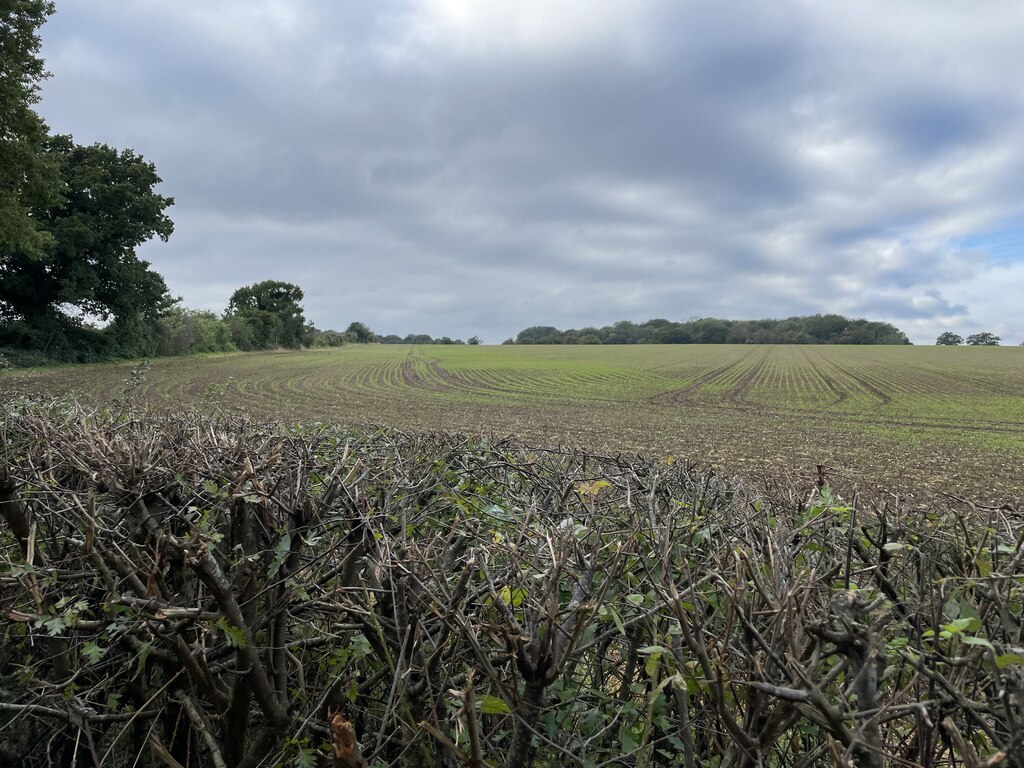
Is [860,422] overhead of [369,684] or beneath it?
beneath

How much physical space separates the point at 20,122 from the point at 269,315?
5839 centimetres

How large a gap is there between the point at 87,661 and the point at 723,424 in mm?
22123

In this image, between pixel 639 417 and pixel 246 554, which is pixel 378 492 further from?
pixel 639 417

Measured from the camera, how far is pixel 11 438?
3428mm

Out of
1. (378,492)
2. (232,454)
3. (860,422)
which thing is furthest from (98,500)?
(860,422)

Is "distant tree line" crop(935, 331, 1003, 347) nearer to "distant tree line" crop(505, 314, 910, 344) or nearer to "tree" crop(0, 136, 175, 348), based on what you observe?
"distant tree line" crop(505, 314, 910, 344)

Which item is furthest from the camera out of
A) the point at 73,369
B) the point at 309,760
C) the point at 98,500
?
the point at 73,369

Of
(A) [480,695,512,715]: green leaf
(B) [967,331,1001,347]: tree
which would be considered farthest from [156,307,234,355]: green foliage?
(B) [967,331,1001,347]: tree

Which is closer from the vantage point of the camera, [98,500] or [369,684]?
[369,684]

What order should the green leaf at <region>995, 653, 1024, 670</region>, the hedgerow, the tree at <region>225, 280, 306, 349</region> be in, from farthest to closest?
1. the tree at <region>225, 280, 306, 349</region>
2. the hedgerow
3. the green leaf at <region>995, 653, 1024, 670</region>

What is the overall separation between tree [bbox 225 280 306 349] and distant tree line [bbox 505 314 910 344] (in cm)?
6749

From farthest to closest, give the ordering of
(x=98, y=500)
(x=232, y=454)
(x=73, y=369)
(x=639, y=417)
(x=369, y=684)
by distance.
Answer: (x=73, y=369) < (x=639, y=417) < (x=232, y=454) < (x=98, y=500) < (x=369, y=684)

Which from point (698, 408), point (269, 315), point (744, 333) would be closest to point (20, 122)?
point (698, 408)

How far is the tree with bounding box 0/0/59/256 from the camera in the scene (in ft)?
61.6
